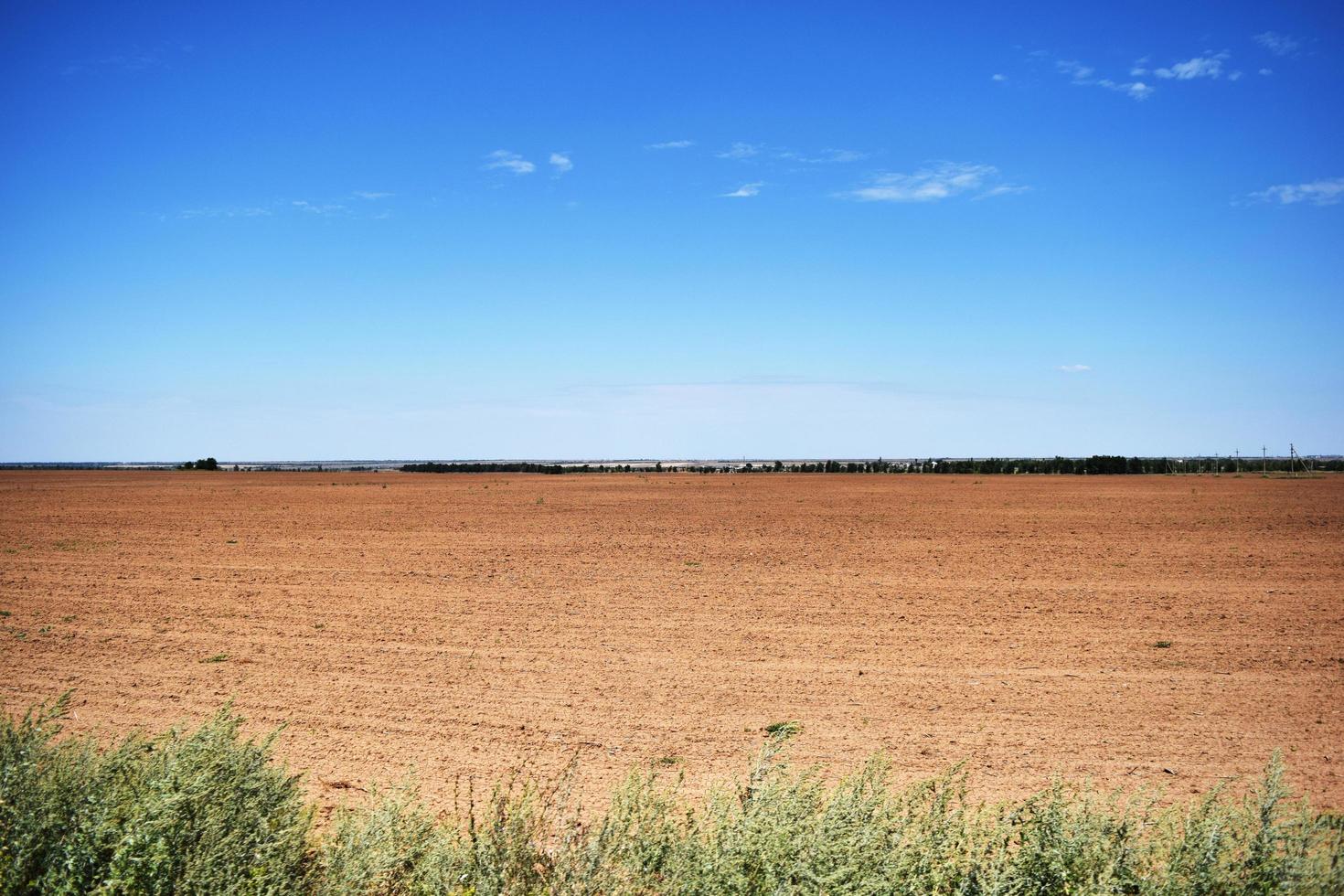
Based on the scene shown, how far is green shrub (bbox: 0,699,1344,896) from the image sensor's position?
4250 mm

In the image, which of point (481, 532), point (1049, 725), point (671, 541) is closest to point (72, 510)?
point (481, 532)

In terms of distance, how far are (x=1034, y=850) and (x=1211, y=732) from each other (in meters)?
5.55

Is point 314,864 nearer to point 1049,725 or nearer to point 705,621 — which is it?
point 1049,725

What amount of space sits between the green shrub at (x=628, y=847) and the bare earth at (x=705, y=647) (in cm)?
215

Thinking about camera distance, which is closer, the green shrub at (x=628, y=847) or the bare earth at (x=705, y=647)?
the green shrub at (x=628, y=847)

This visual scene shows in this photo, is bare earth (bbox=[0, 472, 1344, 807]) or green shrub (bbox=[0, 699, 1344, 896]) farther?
bare earth (bbox=[0, 472, 1344, 807])

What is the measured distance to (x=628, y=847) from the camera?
4.69 m

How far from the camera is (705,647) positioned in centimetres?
1204

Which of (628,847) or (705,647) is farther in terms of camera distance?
(705,647)

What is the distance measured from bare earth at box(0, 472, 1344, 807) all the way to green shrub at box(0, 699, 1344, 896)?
2.15m

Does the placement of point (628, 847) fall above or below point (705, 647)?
above

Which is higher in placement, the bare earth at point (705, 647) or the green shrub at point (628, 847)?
the green shrub at point (628, 847)

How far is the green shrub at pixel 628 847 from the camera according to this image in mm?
4250

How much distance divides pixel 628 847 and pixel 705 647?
742cm
